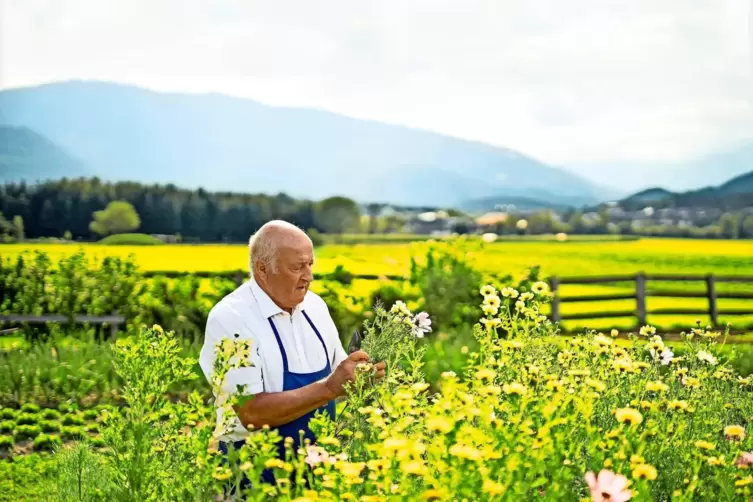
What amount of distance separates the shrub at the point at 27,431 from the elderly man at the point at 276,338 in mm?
3798

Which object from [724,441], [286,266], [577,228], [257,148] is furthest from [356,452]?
[257,148]

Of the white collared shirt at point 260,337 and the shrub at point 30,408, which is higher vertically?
the white collared shirt at point 260,337

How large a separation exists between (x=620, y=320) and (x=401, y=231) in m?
6.83

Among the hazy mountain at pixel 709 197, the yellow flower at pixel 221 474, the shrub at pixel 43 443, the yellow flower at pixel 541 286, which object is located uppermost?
Answer: the hazy mountain at pixel 709 197

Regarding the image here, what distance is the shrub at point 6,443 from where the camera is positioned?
567 centimetres

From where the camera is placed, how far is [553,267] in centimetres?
2698

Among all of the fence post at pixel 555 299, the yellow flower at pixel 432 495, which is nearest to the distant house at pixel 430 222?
the fence post at pixel 555 299

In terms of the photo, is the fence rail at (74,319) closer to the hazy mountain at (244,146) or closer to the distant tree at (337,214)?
the distant tree at (337,214)

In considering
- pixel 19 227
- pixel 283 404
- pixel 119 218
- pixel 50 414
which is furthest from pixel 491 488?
pixel 119 218

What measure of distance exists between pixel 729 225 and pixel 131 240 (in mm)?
14045

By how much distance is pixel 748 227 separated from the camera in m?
16.7

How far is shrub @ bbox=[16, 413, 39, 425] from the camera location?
20.1ft

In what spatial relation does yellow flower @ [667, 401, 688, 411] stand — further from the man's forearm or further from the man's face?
the man's face

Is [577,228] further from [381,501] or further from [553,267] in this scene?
[381,501]
